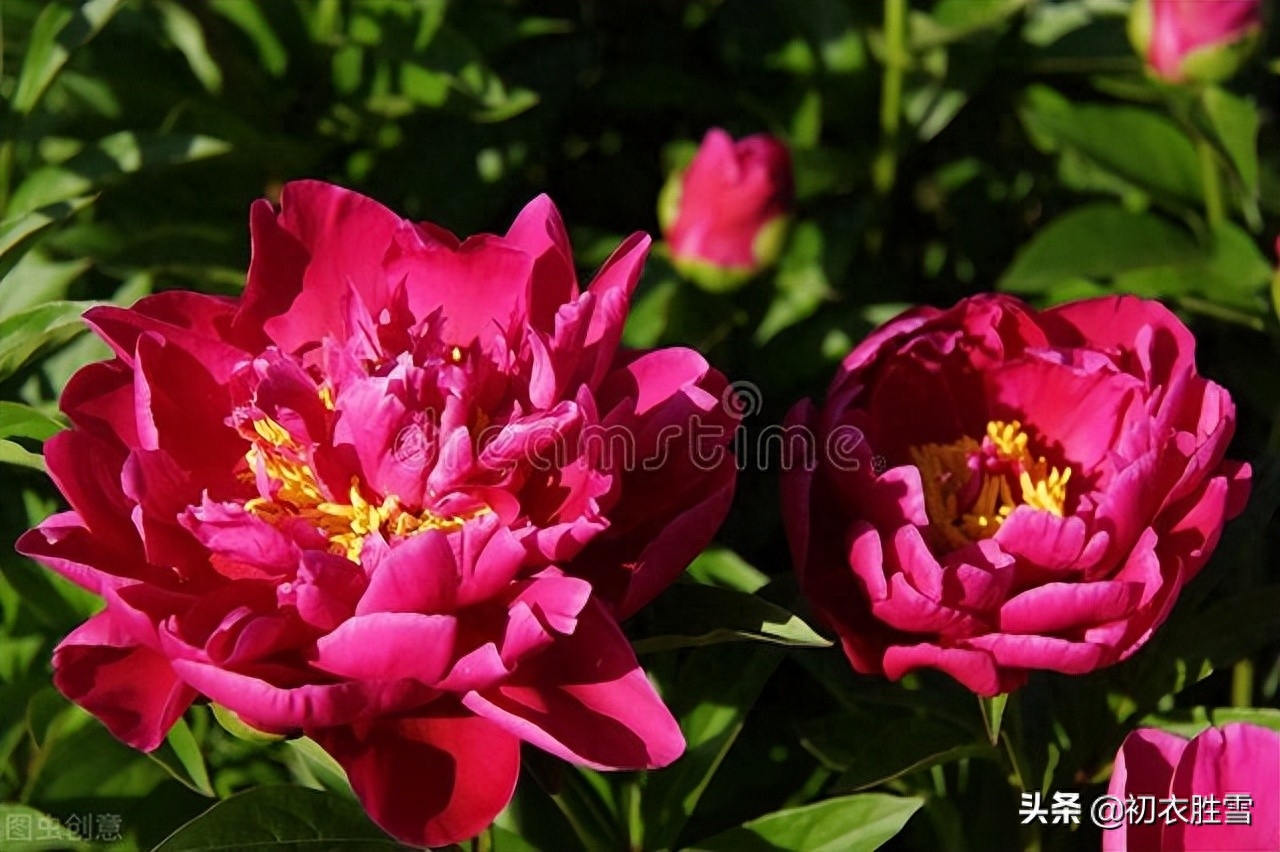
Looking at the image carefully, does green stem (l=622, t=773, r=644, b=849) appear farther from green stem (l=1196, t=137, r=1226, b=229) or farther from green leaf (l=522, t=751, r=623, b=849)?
green stem (l=1196, t=137, r=1226, b=229)

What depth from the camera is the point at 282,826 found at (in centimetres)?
88

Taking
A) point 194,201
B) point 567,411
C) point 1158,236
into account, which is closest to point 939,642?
point 567,411

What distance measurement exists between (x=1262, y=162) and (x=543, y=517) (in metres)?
1.03

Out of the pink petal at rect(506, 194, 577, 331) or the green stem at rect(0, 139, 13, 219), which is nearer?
the pink petal at rect(506, 194, 577, 331)

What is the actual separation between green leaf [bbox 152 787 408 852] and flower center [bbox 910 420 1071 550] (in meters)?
0.41

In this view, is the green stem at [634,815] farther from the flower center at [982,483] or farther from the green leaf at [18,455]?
the green leaf at [18,455]

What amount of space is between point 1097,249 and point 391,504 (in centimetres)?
81

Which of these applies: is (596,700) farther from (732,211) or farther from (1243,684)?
(1243,684)

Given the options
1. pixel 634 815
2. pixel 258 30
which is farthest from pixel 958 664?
pixel 258 30

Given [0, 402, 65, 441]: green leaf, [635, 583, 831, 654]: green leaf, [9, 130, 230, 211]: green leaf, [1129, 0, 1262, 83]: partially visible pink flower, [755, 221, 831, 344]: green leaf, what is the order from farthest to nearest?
1. [755, 221, 831, 344]: green leaf
2. [1129, 0, 1262, 83]: partially visible pink flower
3. [9, 130, 230, 211]: green leaf
4. [0, 402, 65, 441]: green leaf
5. [635, 583, 831, 654]: green leaf

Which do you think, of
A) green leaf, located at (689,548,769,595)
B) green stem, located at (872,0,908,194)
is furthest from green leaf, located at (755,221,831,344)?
green leaf, located at (689,548,769,595)

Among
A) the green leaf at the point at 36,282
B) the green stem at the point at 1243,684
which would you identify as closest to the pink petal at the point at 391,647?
the green leaf at the point at 36,282

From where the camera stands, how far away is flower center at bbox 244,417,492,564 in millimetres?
788

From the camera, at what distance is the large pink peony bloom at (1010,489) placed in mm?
831
